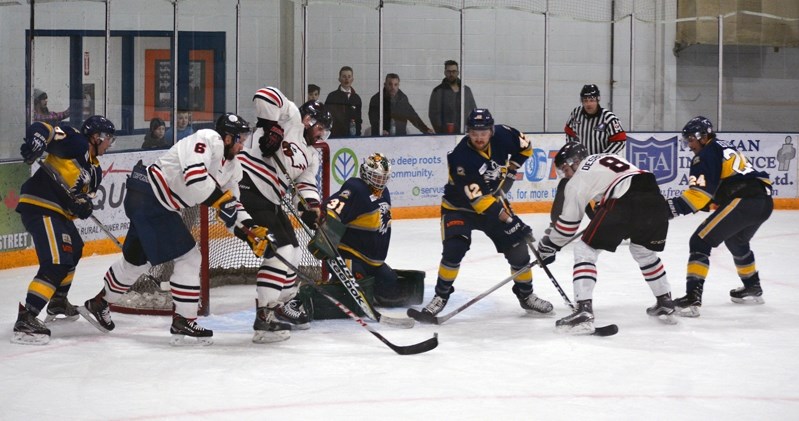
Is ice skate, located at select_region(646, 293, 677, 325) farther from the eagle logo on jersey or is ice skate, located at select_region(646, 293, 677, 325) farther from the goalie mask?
the eagle logo on jersey

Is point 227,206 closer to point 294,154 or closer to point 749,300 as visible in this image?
point 294,154

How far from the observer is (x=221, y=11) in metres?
8.73

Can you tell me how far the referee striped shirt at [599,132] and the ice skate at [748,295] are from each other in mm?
1685

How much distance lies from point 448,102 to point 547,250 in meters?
4.85

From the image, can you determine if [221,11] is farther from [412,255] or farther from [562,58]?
[562,58]

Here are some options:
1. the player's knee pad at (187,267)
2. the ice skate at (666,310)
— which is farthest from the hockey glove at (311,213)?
the ice skate at (666,310)

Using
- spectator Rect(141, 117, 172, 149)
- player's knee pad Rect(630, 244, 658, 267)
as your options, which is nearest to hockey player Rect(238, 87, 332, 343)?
player's knee pad Rect(630, 244, 658, 267)

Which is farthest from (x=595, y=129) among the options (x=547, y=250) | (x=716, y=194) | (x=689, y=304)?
(x=547, y=250)

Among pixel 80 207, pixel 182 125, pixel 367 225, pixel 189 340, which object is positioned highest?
pixel 182 125

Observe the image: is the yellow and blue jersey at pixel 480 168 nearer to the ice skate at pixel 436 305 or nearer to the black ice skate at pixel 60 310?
the ice skate at pixel 436 305

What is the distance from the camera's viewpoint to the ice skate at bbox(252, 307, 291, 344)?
15.3ft

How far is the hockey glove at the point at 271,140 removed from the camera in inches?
193

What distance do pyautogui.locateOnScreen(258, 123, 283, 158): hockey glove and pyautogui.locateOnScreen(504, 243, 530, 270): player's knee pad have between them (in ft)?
3.89

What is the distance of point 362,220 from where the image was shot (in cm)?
536
